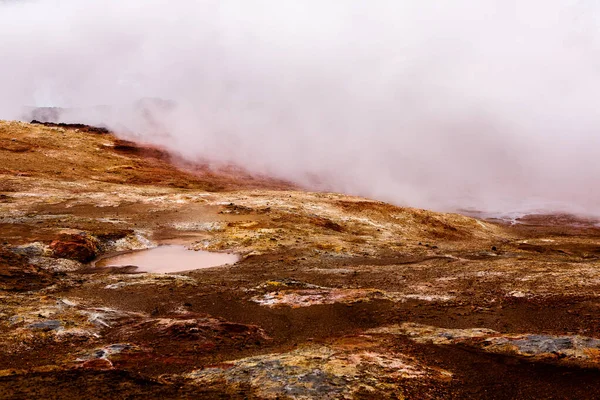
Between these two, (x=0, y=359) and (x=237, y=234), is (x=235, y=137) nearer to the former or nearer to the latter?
(x=237, y=234)

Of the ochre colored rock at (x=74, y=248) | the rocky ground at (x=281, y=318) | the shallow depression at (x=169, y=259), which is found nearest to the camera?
the rocky ground at (x=281, y=318)

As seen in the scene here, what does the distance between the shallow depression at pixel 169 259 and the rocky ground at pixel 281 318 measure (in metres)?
1.00

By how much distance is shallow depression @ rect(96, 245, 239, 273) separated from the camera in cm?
2273

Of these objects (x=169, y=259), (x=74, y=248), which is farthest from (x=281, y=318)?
(x=74, y=248)

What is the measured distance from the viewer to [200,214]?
3731 cm

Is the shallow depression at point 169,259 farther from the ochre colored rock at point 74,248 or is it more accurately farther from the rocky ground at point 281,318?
the rocky ground at point 281,318

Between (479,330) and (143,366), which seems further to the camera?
(479,330)

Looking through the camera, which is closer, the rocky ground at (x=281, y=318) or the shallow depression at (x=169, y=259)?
the rocky ground at (x=281, y=318)

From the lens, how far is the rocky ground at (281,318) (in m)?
8.34

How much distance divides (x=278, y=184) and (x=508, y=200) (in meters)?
63.0

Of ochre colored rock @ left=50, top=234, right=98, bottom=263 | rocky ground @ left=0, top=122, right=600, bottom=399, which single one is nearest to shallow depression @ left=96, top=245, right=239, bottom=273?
ochre colored rock @ left=50, top=234, right=98, bottom=263

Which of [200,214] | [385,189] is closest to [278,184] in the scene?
[385,189]

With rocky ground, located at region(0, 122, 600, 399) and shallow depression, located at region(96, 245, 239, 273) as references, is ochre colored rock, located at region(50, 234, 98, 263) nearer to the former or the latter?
rocky ground, located at region(0, 122, 600, 399)

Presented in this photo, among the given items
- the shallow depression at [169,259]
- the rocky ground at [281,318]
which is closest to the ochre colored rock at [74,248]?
the rocky ground at [281,318]
